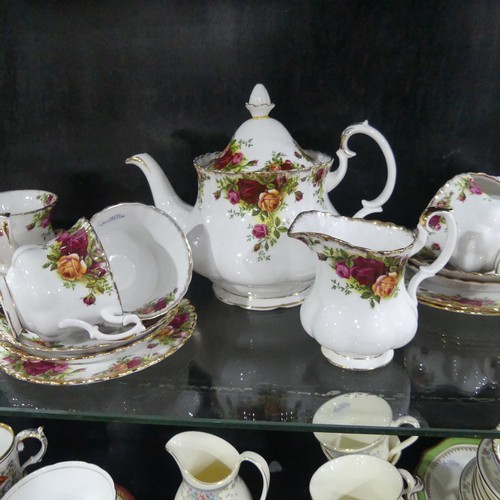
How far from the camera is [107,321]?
0.45m

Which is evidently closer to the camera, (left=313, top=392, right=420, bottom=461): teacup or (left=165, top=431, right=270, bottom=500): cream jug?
(left=313, top=392, right=420, bottom=461): teacup

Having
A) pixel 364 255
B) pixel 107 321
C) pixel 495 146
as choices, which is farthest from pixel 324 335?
pixel 495 146

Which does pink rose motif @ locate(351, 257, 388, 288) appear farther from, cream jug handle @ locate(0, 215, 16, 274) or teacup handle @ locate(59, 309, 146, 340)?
cream jug handle @ locate(0, 215, 16, 274)

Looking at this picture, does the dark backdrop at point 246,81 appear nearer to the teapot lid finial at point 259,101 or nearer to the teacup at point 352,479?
the teapot lid finial at point 259,101

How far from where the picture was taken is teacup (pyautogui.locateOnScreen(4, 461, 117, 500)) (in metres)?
0.52

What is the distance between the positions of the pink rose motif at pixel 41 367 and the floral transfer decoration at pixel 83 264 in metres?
0.05

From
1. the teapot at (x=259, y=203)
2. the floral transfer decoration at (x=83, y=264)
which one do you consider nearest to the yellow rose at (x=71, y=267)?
the floral transfer decoration at (x=83, y=264)

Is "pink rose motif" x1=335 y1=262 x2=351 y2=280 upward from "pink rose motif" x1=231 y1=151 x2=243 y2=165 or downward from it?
downward

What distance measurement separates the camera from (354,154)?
50cm

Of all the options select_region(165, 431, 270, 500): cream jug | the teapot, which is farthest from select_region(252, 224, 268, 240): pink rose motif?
select_region(165, 431, 270, 500): cream jug

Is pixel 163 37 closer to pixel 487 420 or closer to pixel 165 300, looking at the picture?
pixel 165 300

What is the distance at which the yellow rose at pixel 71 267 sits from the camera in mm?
442

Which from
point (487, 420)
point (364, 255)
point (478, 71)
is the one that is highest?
point (478, 71)

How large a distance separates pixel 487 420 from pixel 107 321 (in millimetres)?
295
